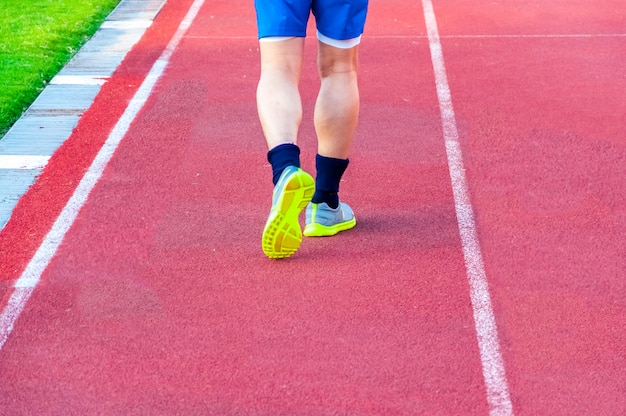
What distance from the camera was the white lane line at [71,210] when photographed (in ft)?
12.9

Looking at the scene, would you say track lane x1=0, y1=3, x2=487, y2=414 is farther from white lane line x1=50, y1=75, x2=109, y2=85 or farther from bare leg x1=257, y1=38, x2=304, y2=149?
white lane line x1=50, y1=75, x2=109, y2=85

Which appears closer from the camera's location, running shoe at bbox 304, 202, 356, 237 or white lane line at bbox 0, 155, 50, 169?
running shoe at bbox 304, 202, 356, 237

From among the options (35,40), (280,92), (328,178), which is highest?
(280,92)

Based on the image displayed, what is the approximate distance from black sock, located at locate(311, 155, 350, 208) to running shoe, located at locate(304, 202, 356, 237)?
0.03m

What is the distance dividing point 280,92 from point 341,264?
2.61 feet

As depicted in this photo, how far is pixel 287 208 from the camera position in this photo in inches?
153

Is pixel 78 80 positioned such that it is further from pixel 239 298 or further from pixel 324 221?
pixel 239 298

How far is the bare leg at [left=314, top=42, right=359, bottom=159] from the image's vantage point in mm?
4254

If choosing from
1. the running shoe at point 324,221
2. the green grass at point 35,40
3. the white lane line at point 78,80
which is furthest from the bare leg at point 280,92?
the white lane line at point 78,80

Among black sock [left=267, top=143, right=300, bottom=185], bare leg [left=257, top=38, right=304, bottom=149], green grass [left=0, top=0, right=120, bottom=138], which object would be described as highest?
bare leg [left=257, top=38, right=304, bottom=149]

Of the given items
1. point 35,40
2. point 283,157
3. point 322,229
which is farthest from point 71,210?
point 35,40

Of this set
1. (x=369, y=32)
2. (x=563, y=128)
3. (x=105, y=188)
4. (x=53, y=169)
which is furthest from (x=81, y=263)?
(x=369, y=32)

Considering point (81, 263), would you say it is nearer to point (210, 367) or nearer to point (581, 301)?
point (210, 367)

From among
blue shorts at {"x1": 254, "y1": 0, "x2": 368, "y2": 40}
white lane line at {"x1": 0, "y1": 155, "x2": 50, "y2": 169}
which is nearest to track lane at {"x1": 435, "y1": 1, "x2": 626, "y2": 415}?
blue shorts at {"x1": 254, "y1": 0, "x2": 368, "y2": 40}
